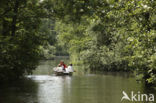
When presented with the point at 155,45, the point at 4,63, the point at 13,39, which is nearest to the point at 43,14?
the point at 13,39

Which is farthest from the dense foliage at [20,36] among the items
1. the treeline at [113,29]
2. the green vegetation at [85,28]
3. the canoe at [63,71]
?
the canoe at [63,71]

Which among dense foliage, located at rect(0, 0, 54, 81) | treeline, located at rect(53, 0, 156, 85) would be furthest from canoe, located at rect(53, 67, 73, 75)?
dense foliage, located at rect(0, 0, 54, 81)

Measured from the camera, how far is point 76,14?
10.1 meters

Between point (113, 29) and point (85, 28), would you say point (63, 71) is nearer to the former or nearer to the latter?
point (85, 28)

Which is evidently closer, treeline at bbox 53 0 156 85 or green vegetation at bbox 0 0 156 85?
treeline at bbox 53 0 156 85

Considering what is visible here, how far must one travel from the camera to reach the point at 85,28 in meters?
16.2

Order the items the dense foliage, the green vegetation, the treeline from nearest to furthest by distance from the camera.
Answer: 1. the treeline
2. the green vegetation
3. the dense foliage

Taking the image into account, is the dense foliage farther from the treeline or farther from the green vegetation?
the treeline

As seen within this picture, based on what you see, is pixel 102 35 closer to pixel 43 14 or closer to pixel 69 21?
pixel 43 14

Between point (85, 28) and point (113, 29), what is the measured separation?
5.24 feet

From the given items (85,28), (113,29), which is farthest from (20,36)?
(113,29)

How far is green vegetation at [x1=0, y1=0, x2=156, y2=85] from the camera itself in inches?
384

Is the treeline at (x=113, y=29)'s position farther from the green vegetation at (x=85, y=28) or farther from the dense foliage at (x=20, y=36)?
the dense foliage at (x=20, y=36)

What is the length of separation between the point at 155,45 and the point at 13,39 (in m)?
10.0
